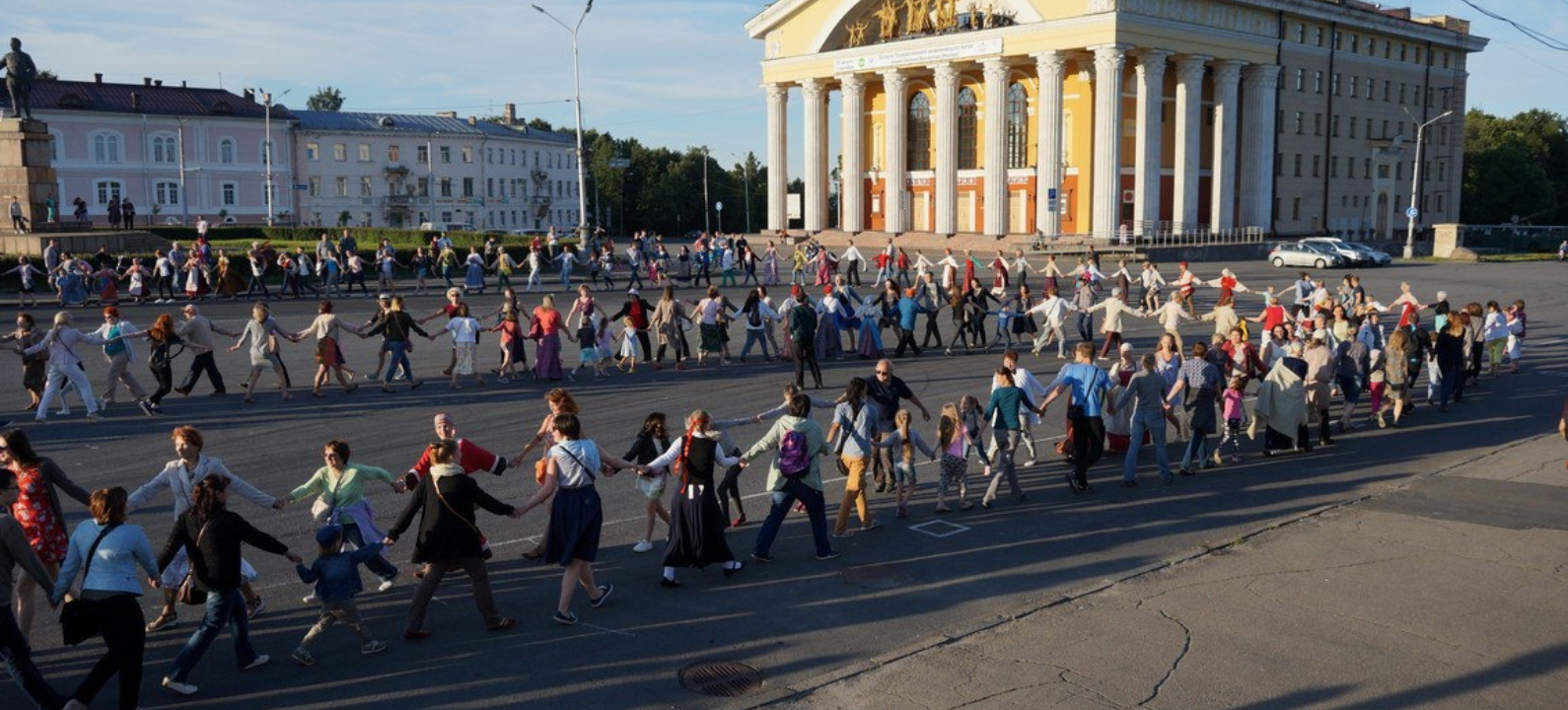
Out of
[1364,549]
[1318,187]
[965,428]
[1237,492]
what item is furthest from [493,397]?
[1318,187]

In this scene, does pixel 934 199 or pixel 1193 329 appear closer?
pixel 1193 329

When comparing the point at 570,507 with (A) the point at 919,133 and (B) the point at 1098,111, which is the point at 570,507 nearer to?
(B) the point at 1098,111

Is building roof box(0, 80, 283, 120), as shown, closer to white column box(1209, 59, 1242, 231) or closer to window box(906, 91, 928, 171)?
window box(906, 91, 928, 171)

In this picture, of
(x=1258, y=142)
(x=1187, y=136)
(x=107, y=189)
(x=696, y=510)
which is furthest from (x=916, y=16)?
(x=696, y=510)

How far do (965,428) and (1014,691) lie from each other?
480cm

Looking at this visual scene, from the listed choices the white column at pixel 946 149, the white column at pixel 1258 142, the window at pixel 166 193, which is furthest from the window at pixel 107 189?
the white column at pixel 1258 142

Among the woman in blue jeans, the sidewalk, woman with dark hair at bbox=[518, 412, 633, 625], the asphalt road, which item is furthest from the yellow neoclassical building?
woman with dark hair at bbox=[518, 412, 633, 625]

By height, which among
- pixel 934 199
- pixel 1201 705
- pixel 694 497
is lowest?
pixel 1201 705

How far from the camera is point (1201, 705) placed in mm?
7613

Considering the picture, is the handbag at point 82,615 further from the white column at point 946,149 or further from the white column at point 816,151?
the white column at point 816,151

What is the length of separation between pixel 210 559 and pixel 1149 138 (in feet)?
189

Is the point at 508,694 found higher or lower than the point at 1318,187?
lower

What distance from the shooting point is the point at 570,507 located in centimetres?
889

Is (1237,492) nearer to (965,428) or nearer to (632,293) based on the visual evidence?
(965,428)
